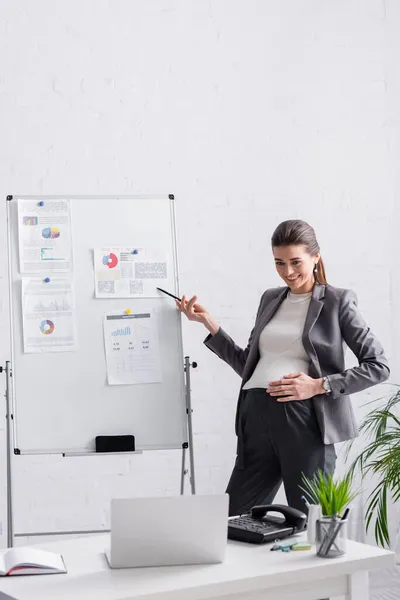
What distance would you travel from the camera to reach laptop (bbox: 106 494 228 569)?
1724 millimetres

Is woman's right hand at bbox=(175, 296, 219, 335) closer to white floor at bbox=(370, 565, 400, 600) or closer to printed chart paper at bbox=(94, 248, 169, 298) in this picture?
printed chart paper at bbox=(94, 248, 169, 298)

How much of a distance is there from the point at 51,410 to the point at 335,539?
1406mm

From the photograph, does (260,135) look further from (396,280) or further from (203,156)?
(396,280)

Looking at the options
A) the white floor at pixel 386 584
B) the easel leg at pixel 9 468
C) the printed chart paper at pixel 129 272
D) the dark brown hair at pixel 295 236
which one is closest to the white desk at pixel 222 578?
the easel leg at pixel 9 468

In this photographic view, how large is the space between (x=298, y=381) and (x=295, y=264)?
1.31 feet

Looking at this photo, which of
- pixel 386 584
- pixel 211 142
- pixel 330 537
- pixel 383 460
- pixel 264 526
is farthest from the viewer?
pixel 211 142

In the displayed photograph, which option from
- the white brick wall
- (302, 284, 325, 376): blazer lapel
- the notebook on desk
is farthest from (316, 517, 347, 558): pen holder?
the white brick wall

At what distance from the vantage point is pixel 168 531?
5.76 feet

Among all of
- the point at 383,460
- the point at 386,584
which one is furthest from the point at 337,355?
the point at 386,584

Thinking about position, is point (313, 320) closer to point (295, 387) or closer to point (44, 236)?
point (295, 387)

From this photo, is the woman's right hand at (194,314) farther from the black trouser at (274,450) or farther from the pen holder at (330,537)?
the pen holder at (330,537)

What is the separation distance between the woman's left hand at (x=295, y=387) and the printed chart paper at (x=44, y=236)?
Result: 0.92m

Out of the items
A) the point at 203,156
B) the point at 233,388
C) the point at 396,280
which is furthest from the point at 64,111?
the point at 396,280

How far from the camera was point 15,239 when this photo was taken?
3.06 meters
